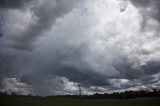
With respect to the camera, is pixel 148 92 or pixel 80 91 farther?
pixel 148 92

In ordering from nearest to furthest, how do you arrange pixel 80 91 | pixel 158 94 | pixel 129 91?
pixel 80 91 → pixel 158 94 → pixel 129 91

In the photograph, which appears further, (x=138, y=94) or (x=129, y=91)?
(x=129, y=91)

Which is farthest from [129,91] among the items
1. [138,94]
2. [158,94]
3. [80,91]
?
[80,91]

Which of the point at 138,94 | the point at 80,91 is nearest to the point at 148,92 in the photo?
the point at 138,94

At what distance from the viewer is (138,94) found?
149875mm

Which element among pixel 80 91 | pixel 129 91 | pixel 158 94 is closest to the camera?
pixel 80 91

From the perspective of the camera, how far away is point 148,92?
493 feet

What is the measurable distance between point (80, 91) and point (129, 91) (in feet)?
258

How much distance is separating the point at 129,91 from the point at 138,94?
1412cm

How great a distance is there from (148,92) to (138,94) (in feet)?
24.6

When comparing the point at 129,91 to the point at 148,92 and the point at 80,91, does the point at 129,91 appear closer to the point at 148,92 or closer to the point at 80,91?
the point at 148,92

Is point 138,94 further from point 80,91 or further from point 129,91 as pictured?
point 80,91

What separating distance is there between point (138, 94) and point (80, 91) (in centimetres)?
6896

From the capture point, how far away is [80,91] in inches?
3794
